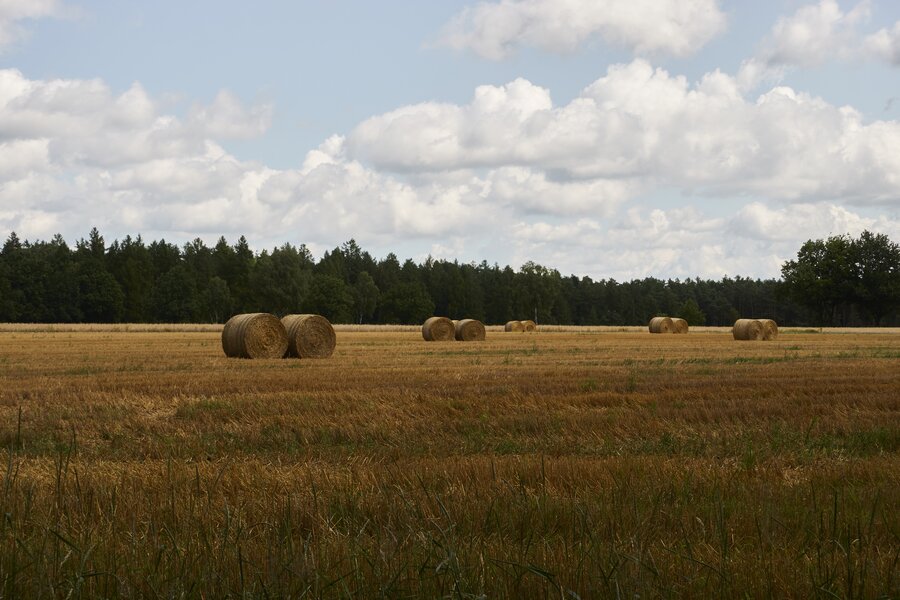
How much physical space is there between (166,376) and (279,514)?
13344mm

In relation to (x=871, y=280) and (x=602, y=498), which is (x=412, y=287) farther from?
(x=602, y=498)

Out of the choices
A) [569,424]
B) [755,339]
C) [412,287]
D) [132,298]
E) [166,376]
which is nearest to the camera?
[569,424]

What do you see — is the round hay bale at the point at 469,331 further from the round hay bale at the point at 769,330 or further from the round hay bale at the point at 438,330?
the round hay bale at the point at 769,330

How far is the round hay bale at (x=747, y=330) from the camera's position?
157ft

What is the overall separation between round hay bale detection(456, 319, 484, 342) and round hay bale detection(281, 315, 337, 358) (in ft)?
51.1

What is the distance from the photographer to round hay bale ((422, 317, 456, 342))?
143ft

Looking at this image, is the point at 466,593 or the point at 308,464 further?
the point at 308,464

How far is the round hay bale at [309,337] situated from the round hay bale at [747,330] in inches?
1072

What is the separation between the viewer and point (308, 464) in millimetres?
7730

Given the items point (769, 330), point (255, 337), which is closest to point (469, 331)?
point (769, 330)

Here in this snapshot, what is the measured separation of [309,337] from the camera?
28406mm

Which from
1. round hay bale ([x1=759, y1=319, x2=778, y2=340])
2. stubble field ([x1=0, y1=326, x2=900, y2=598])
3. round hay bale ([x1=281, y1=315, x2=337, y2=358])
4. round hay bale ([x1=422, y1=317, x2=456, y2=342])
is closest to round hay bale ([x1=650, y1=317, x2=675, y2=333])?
round hay bale ([x1=759, y1=319, x2=778, y2=340])

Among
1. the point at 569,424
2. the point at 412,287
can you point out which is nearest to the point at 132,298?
the point at 412,287

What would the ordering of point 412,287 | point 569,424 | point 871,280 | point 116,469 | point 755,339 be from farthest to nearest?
point 412,287
point 871,280
point 755,339
point 569,424
point 116,469
